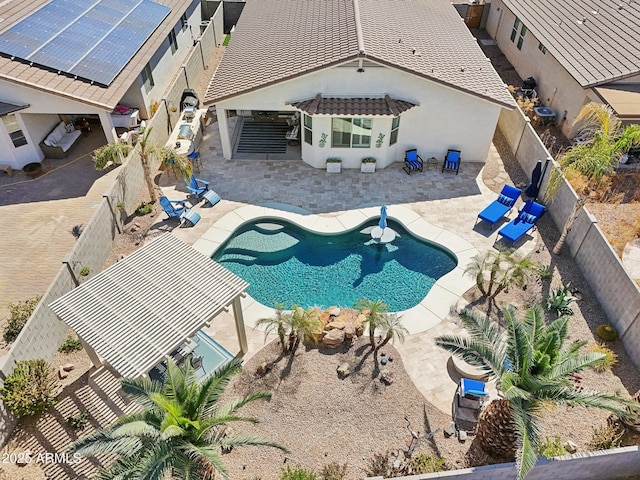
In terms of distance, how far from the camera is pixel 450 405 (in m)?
13.9

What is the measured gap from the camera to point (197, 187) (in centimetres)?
2166

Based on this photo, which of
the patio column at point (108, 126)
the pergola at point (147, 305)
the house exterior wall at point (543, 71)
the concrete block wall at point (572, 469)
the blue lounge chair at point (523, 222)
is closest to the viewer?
the concrete block wall at point (572, 469)

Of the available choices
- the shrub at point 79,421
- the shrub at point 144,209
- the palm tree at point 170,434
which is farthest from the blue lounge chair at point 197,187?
the palm tree at point 170,434

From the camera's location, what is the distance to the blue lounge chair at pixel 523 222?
63.5 ft

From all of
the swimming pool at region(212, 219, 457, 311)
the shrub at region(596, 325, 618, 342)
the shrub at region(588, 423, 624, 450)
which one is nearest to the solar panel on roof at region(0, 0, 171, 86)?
the swimming pool at region(212, 219, 457, 311)

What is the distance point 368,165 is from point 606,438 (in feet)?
50.1

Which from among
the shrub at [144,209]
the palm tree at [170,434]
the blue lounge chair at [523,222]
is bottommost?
the shrub at [144,209]

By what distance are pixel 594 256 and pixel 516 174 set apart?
7530 mm

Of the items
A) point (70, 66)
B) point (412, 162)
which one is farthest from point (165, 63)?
point (412, 162)

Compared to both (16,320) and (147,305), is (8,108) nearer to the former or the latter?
(16,320)

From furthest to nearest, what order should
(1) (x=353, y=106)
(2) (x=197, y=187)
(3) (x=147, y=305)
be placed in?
(1) (x=353, y=106), (2) (x=197, y=187), (3) (x=147, y=305)

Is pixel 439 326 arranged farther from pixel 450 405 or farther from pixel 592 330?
pixel 592 330

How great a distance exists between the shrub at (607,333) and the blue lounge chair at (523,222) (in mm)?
4942

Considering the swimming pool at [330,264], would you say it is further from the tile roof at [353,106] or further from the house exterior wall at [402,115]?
the tile roof at [353,106]
